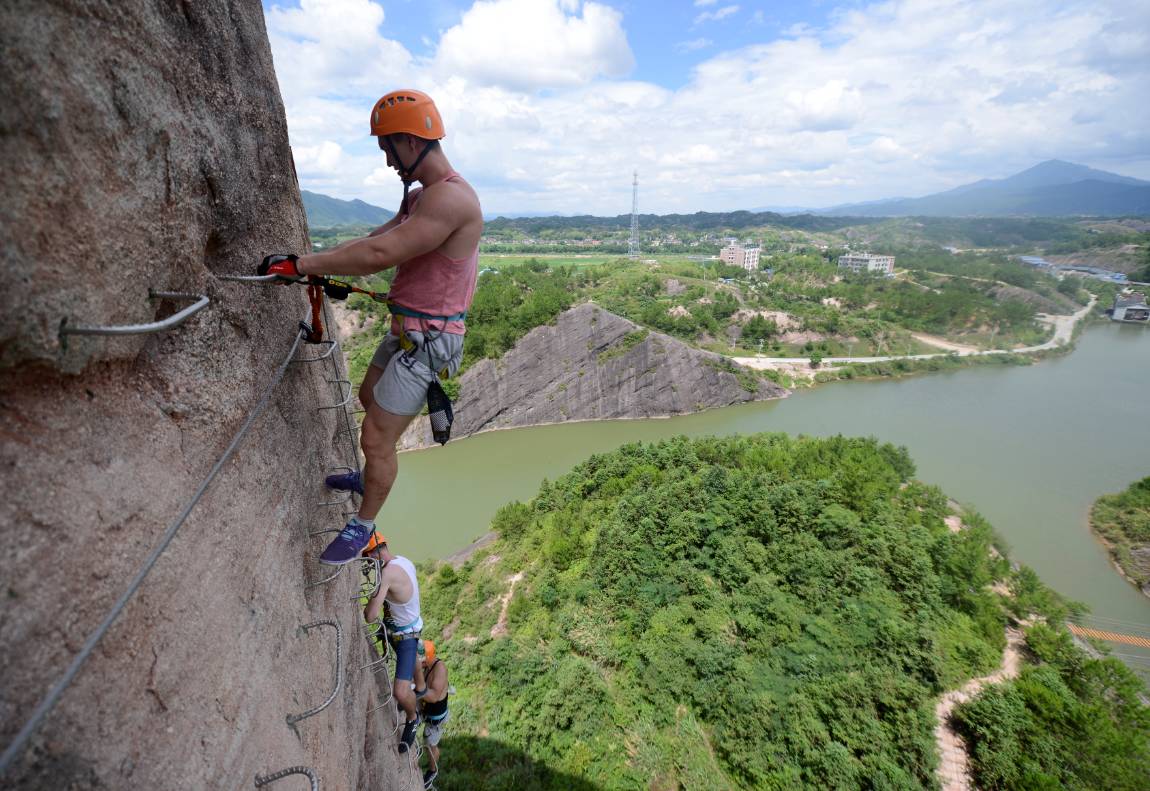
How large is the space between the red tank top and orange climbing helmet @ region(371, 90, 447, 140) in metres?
0.28

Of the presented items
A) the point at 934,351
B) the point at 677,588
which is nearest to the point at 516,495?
the point at 677,588

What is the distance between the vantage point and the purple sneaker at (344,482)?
296 centimetres

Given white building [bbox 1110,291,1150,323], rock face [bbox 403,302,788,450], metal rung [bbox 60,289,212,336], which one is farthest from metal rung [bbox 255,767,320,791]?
white building [bbox 1110,291,1150,323]

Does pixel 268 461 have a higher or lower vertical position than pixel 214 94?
lower

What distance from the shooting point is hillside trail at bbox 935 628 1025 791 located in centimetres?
748

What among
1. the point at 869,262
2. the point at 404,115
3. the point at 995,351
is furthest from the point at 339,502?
the point at 869,262

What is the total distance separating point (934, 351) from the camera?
39469 millimetres

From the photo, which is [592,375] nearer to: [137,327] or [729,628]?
[729,628]

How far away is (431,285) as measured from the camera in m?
2.54

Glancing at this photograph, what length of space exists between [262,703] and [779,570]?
10.6 meters

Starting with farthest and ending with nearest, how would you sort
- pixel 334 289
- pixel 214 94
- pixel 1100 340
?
pixel 1100 340 < pixel 334 289 < pixel 214 94

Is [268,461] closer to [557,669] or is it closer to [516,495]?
[557,669]

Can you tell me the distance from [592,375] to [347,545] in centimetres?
2482

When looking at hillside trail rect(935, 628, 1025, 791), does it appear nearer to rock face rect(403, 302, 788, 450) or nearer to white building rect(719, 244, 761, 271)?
rock face rect(403, 302, 788, 450)
